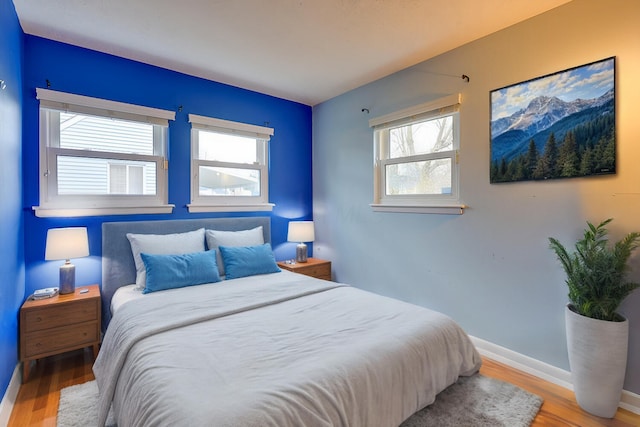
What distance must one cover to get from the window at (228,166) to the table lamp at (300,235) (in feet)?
1.33

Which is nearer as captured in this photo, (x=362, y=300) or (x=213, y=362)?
→ (x=213, y=362)

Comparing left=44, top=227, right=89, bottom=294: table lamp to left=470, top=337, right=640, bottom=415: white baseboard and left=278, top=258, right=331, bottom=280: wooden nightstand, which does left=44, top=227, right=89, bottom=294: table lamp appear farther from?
left=470, top=337, right=640, bottom=415: white baseboard

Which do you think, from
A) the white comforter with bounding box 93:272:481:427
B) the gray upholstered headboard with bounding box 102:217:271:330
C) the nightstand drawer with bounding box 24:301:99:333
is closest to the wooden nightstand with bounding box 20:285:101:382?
the nightstand drawer with bounding box 24:301:99:333

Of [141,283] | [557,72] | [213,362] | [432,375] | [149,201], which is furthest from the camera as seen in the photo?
[149,201]

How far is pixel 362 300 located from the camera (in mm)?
2115

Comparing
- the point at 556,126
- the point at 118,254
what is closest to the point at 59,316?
the point at 118,254

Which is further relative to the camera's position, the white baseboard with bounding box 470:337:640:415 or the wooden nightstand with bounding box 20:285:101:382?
the wooden nightstand with bounding box 20:285:101:382

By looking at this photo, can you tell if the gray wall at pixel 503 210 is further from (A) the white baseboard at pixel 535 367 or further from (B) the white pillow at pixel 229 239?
(B) the white pillow at pixel 229 239

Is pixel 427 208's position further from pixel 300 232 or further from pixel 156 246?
pixel 156 246

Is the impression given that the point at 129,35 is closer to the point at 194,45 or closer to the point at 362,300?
the point at 194,45

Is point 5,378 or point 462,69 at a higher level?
point 462,69

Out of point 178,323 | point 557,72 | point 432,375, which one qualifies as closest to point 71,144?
point 178,323

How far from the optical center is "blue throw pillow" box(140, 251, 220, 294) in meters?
2.41

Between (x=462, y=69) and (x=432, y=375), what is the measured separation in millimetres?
2385
